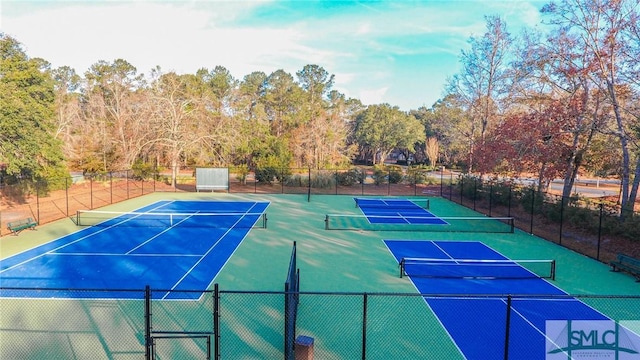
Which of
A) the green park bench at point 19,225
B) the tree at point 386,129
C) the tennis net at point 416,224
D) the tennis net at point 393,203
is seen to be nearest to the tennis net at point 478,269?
the tennis net at point 416,224

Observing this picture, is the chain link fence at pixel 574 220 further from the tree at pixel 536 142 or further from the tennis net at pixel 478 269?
the tennis net at pixel 478 269

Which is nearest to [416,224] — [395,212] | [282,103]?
[395,212]

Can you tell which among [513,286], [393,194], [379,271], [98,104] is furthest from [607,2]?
[98,104]

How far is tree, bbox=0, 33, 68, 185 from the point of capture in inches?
743

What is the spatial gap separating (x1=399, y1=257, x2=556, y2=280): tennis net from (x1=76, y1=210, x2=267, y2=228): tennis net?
8.65m

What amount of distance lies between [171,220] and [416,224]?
12892 mm

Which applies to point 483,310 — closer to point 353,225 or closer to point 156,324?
point 156,324

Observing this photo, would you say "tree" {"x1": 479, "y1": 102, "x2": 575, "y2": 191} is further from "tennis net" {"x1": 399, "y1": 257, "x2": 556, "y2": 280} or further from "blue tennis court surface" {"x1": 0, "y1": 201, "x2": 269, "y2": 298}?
"blue tennis court surface" {"x1": 0, "y1": 201, "x2": 269, "y2": 298}

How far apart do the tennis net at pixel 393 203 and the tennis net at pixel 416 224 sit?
410 centimetres

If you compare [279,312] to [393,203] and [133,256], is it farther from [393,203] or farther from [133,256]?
[393,203]

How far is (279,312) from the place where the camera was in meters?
8.79

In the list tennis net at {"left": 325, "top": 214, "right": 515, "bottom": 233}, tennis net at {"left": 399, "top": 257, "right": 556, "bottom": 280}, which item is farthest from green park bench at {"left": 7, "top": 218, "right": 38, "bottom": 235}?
tennis net at {"left": 399, "top": 257, "right": 556, "bottom": 280}

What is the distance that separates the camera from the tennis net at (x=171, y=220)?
1883cm

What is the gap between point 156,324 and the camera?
321 inches
